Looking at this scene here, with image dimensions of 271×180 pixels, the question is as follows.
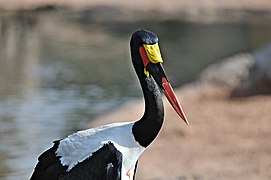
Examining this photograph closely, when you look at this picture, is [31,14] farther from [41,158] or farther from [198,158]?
[41,158]

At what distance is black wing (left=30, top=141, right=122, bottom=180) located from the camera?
15.4 feet

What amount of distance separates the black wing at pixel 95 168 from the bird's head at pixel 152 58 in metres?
0.47

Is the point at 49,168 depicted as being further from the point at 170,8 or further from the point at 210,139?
the point at 170,8

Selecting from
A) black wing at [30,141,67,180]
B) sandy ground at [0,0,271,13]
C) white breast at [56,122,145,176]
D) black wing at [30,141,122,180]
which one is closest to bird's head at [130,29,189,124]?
white breast at [56,122,145,176]

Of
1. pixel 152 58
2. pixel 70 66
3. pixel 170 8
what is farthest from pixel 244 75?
pixel 170 8

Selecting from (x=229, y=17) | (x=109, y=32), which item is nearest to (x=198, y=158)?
(x=109, y=32)

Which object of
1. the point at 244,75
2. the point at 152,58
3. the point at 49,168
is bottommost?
the point at 244,75

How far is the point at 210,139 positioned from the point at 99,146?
209 inches

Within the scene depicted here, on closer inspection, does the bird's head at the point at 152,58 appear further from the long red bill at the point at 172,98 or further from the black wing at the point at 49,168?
the black wing at the point at 49,168

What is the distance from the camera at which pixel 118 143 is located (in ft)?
15.5

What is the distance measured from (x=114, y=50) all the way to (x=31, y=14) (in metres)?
6.60

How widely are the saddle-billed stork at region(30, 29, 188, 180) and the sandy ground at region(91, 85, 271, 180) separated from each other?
2.93m

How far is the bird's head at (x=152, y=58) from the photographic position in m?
4.78

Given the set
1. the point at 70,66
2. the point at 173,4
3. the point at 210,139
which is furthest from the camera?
the point at 173,4
